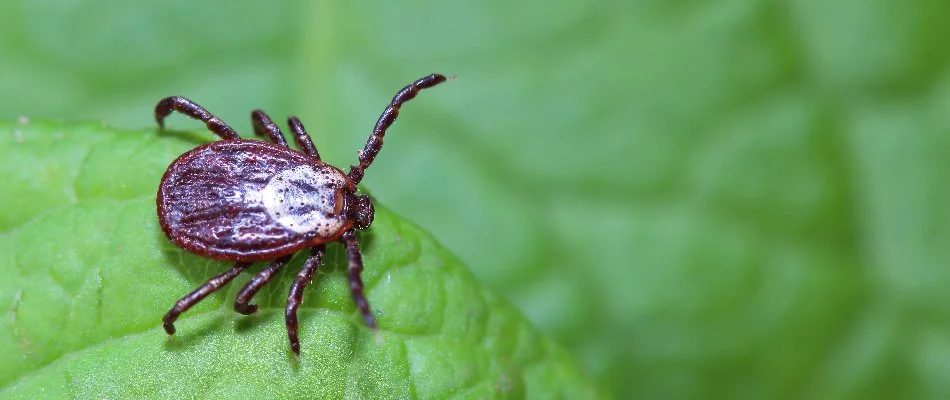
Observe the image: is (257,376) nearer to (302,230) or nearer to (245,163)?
(302,230)

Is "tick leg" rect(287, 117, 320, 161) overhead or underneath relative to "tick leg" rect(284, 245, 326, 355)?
overhead

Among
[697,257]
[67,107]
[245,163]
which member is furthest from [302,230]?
[697,257]

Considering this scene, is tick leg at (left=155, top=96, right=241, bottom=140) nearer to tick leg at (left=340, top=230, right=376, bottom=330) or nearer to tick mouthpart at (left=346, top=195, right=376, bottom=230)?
tick mouthpart at (left=346, top=195, right=376, bottom=230)

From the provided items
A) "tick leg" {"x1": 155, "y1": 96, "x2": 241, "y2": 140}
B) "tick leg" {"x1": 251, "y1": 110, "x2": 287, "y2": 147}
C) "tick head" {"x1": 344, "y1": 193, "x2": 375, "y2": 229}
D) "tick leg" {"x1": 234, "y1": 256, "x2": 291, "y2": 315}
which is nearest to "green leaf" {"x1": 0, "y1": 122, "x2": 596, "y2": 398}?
"tick leg" {"x1": 234, "y1": 256, "x2": 291, "y2": 315}

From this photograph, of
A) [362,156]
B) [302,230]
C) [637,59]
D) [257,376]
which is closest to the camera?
[257,376]

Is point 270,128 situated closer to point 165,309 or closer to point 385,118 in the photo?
point 385,118

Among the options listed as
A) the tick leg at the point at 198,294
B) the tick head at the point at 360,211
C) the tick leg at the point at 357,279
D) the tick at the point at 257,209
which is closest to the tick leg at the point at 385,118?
the tick at the point at 257,209

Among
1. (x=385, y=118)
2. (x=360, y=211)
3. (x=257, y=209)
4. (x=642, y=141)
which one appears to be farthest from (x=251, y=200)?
(x=642, y=141)
